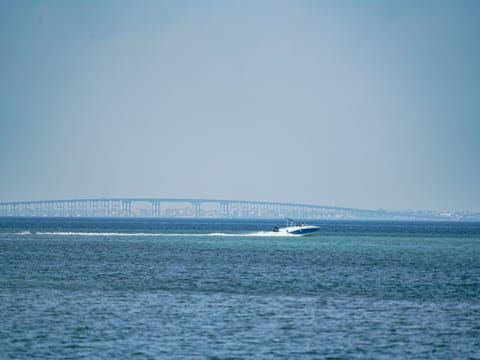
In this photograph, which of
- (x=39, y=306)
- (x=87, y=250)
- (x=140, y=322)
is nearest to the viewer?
(x=140, y=322)

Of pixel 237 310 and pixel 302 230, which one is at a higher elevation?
pixel 302 230

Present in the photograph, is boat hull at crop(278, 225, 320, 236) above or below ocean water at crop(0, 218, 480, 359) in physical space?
above

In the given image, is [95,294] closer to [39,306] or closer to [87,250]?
[39,306]

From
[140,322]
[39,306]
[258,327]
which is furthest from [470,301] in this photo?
[39,306]

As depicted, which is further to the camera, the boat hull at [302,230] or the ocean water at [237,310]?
the boat hull at [302,230]

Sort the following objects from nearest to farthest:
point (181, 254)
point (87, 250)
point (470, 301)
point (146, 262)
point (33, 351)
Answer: point (33, 351) → point (470, 301) → point (146, 262) → point (181, 254) → point (87, 250)

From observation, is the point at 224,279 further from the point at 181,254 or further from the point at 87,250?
the point at 87,250

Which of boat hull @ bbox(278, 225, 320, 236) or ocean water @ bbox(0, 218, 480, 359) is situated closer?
ocean water @ bbox(0, 218, 480, 359)

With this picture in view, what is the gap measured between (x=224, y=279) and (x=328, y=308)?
15967 millimetres

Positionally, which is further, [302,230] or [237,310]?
[302,230]

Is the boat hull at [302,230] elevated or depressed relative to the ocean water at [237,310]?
elevated

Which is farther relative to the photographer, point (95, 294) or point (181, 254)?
point (181, 254)

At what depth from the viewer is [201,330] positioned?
3553cm

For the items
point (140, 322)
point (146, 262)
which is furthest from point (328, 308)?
point (146, 262)
